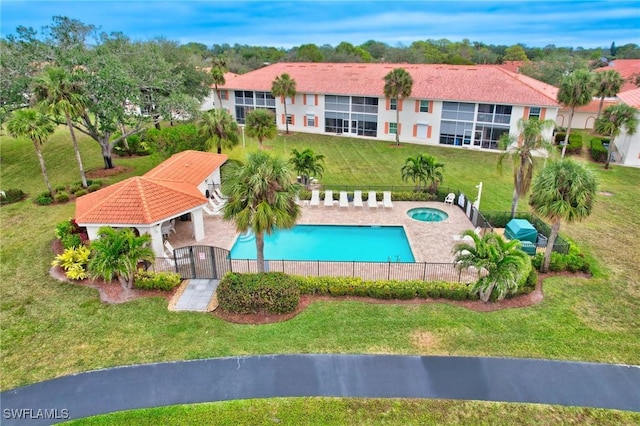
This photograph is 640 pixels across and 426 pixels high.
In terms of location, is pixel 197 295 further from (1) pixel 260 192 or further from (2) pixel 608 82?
(2) pixel 608 82

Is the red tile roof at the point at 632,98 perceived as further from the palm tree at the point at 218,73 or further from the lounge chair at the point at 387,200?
the palm tree at the point at 218,73

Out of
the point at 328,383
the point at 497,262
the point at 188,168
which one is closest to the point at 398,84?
the point at 188,168

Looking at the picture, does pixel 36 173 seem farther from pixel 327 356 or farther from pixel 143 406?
pixel 327 356

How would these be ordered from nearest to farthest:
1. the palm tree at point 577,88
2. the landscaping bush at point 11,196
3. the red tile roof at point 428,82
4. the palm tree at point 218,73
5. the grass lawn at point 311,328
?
1. the grass lawn at point 311,328
2. the landscaping bush at point 11,196
3. the palm tree at point 577,88
4. the red tile roof at point 428,82
5. the palm tree at point 218,73

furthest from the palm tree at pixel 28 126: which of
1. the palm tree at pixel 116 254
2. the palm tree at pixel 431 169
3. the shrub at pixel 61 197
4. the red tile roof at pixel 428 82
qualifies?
the red tile roof at pixel 428 82

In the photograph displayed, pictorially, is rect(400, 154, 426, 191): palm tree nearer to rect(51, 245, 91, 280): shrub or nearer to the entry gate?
the entry gate

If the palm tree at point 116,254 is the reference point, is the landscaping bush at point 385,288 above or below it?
below
